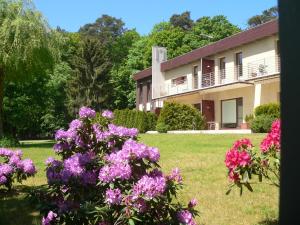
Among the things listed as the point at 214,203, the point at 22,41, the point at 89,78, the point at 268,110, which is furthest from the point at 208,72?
the point at 214,203

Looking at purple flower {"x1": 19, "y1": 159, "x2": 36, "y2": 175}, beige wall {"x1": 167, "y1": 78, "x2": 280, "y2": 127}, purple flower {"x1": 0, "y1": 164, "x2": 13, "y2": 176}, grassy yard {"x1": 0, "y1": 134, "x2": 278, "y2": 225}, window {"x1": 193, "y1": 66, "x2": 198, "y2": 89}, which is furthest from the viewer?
window {"x1": 193, "y1": 66, "x2": 198, "y2": 89}

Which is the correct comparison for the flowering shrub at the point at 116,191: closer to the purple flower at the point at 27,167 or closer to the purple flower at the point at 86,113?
the purple flower at the point at 86,113

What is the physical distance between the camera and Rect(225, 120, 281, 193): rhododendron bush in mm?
4160

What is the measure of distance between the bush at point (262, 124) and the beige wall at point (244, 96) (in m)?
2.07

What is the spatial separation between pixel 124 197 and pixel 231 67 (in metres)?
28.7

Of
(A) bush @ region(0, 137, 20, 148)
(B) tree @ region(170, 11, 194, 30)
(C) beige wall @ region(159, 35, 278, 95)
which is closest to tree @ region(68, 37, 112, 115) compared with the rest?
(C) beige wall @ region(159, 35, 278, 95)

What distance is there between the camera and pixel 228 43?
3092cm

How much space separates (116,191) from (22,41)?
18.2m

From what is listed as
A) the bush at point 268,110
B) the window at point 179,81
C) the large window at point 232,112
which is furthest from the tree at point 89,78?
the bush at point 268,110

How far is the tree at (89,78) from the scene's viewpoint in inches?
1960

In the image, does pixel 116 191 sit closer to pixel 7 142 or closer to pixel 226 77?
pixel 7 142

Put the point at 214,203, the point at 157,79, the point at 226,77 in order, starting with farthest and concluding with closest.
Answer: the point at 157,79 → the point at 226,77 → the point at 214,203

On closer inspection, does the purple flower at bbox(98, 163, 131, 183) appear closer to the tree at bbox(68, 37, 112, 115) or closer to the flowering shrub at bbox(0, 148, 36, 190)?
the flowering shrub at bbox(0, 148, 36, 190)

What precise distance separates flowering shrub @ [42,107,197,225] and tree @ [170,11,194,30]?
236ft
